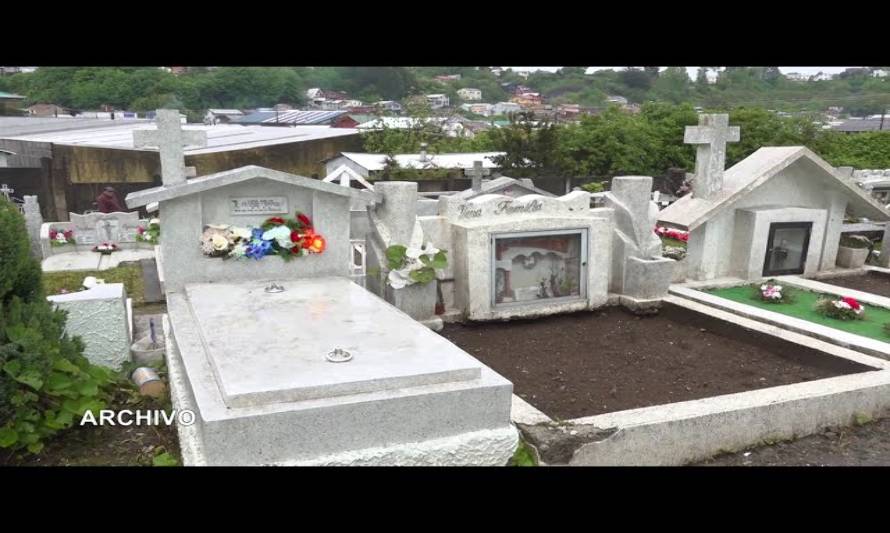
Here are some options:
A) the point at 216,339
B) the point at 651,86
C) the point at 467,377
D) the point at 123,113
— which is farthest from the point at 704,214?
the point at 651,86

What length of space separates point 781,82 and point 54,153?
23.5 metres

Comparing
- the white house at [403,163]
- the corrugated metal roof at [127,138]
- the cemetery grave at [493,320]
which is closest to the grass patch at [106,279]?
the cemetery grave at [493,320]

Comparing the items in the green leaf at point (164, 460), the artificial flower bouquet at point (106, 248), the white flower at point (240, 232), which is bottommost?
the artificial flower bouquet at point (106, 248)

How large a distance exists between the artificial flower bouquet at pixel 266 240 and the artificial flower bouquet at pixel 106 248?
761 cm

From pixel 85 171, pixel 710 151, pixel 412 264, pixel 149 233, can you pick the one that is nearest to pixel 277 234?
pixel 412 264

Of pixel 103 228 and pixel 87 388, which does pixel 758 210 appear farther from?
pixel 103 228

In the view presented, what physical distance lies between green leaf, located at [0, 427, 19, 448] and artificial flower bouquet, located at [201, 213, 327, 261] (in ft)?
9.79

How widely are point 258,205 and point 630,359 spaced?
437 cm

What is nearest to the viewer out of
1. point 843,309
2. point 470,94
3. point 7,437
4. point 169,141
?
point 7,437

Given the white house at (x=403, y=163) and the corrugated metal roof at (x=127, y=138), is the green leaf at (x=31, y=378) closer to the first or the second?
the corrugated metal roof at (x=127, y=138)

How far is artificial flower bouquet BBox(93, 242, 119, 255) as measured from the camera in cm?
1323

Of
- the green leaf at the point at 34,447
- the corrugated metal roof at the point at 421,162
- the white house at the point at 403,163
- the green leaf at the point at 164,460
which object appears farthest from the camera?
the corrugated metal roof at the point at 421,162

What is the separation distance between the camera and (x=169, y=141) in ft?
24.9

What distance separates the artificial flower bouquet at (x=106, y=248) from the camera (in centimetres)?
1323
